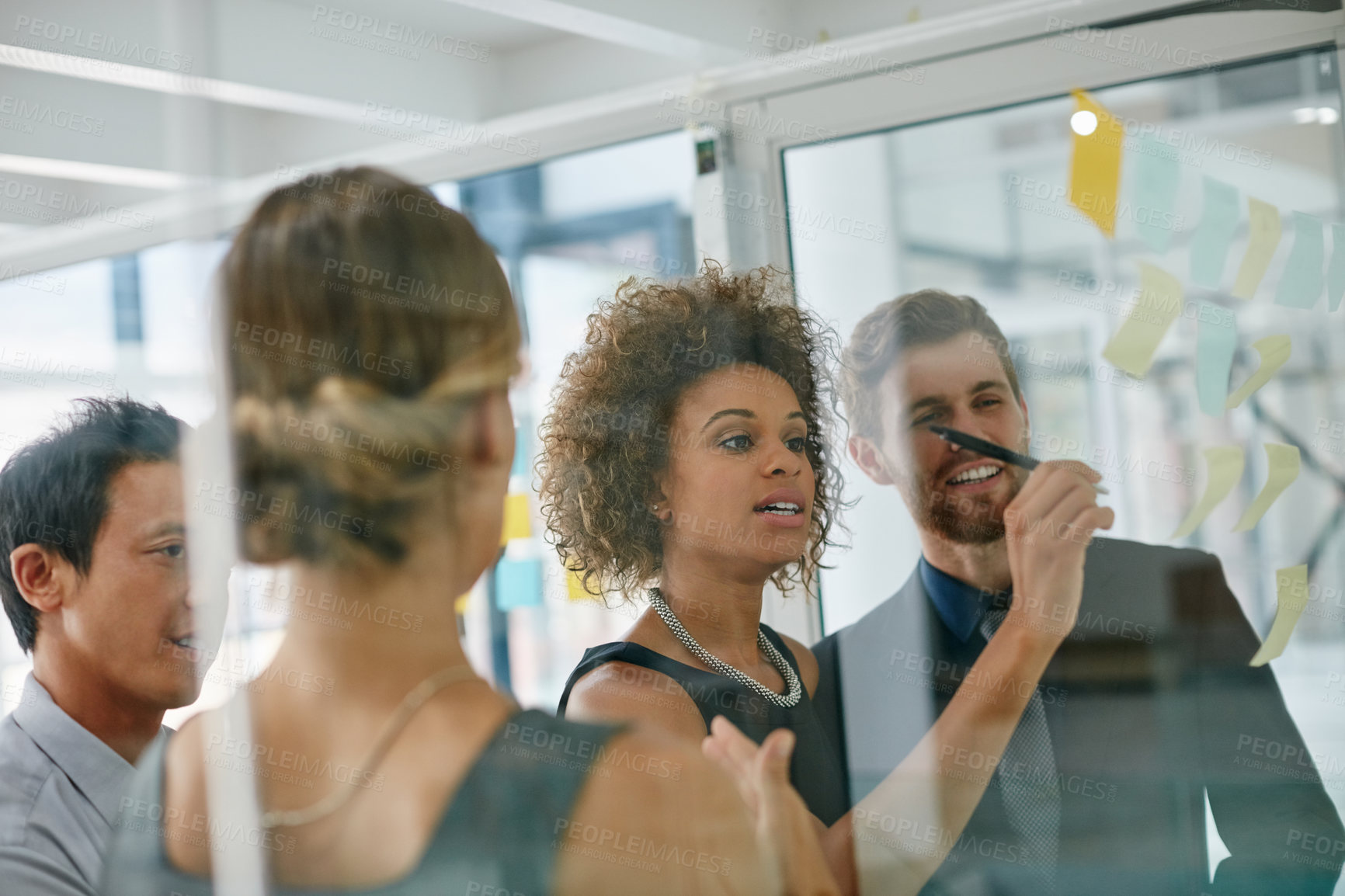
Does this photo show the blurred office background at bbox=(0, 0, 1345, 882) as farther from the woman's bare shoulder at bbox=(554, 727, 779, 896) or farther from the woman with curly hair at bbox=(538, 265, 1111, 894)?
the woman's bare shoulder at bbox=(554, 727, 779, 896)

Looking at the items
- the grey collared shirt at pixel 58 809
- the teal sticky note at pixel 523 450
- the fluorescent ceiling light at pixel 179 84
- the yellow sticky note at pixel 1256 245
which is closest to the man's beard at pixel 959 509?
the yellow sticky note at pixel 1256 245

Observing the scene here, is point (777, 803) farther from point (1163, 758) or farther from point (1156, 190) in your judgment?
point (1156, 190)

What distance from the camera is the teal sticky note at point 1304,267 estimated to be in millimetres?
1181

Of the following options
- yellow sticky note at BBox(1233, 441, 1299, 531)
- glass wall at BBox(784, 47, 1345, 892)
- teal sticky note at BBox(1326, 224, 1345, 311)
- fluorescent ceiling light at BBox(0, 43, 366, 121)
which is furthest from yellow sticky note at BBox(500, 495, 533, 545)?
teal sticky note at BBox(1326, 224, 1345, 311)

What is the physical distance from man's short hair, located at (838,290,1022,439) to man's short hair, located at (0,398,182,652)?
75 cm

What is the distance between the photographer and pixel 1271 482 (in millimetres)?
1188

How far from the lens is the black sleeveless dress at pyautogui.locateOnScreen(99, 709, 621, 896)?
88 centimetres

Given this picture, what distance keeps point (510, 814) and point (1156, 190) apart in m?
0.96

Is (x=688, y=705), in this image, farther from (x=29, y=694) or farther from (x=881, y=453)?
(x=29, y=694)

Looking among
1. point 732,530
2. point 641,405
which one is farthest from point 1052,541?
point 641,405

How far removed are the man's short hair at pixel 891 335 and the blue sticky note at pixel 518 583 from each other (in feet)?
1.34

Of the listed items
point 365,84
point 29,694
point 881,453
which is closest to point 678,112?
point 365,84

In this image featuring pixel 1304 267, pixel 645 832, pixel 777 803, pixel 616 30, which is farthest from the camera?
pixel 616 30

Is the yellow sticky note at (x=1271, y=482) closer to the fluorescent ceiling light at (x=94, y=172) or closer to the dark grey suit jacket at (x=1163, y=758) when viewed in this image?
the dark grey suit jacket at (x=1163, y=758)
